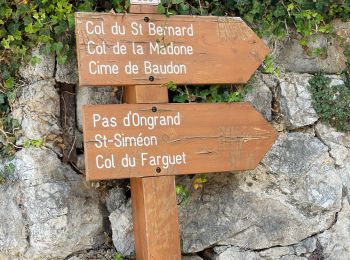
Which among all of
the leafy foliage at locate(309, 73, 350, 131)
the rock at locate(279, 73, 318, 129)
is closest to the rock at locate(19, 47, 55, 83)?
the rock at locate(279, 73, 318, 129)

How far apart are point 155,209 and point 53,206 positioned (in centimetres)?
64

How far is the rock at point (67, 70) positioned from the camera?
3318 millimetres

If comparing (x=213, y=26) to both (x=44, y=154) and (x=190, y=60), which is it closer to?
(x=190, y=60)

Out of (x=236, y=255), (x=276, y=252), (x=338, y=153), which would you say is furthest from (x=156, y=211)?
(x=338, y=153)

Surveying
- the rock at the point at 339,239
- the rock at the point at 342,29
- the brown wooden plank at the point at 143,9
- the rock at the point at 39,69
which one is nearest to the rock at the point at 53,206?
the rock at the point at 39,69

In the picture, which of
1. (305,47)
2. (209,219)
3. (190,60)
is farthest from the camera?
(305,47)

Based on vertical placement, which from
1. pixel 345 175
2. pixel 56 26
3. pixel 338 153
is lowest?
pixel 345 175

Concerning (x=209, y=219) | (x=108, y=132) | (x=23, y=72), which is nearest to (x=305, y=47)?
(x=209, y=219)

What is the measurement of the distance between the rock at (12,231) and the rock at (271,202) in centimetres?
97

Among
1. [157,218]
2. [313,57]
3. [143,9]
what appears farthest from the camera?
[313,57]

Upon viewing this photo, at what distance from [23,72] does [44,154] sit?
1.72ft

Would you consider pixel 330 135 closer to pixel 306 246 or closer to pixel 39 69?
pixel 306 246

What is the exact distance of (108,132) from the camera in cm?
288

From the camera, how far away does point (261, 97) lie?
11.9 ft
